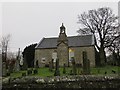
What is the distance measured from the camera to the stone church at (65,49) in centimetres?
4059

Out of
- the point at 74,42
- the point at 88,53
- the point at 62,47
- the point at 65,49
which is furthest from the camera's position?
the point at 74,42

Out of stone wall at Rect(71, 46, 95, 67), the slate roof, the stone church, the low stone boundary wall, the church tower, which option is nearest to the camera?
the low stone boundary wall

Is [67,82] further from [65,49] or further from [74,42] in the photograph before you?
[74,42]

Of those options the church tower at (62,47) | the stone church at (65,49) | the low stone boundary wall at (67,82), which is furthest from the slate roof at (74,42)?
the low stone boundary wall at (67,82)

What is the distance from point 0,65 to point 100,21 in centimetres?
2968

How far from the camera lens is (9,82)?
1603cm

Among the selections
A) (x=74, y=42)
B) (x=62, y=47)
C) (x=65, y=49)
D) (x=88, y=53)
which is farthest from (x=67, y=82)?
(x=74, y=42)

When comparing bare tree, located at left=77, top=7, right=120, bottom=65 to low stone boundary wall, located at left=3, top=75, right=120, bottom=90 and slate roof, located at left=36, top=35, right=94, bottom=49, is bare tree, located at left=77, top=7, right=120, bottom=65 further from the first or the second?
low stone boundary wall, located at left=3, top=75, right=120, bottom=90

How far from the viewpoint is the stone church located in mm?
40594

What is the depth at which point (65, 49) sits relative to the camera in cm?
4144

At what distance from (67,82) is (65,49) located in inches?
1020

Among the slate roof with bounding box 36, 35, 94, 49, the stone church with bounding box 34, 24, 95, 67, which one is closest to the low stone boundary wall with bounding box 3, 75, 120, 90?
the stone church with bounding box 34, 24, 95, 67

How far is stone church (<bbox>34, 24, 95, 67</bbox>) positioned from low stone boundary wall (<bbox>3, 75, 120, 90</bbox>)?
2368cm

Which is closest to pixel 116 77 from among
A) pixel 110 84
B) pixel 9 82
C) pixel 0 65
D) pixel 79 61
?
pixel 110 84
